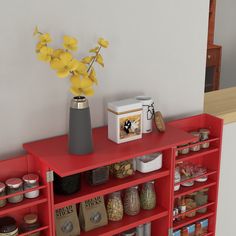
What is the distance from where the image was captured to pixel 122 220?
1.75 meters

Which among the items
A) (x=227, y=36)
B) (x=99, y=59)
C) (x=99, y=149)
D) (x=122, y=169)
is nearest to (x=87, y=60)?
(x=99, y=59)

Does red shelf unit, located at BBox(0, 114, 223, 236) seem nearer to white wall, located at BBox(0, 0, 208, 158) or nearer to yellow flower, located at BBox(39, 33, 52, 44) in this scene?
white wall, located at BBox(0, 0, 208, 158)

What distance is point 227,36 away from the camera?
4.54 metres

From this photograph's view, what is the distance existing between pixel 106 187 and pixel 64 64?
47cm

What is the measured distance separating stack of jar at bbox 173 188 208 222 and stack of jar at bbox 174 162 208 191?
0.07 m

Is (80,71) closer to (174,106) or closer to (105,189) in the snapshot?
(105,189)

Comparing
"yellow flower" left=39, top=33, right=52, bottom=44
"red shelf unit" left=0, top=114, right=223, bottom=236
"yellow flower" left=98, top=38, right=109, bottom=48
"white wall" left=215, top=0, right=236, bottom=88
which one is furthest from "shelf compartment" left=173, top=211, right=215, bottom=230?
"white wall" left=215, top=0, right=236, bottom=88

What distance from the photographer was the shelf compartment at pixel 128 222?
1693 millimetres

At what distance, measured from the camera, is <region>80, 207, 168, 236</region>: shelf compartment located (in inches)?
66.7

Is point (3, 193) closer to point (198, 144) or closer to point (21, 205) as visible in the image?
point (21, 205)

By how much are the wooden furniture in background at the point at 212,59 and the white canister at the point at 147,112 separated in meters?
2.51

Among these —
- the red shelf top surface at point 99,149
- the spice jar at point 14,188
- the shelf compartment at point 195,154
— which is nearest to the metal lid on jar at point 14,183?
the spice jar at point 14,188

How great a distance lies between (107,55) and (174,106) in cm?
43

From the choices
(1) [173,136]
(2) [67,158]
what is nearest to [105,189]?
(2) [67,158]
